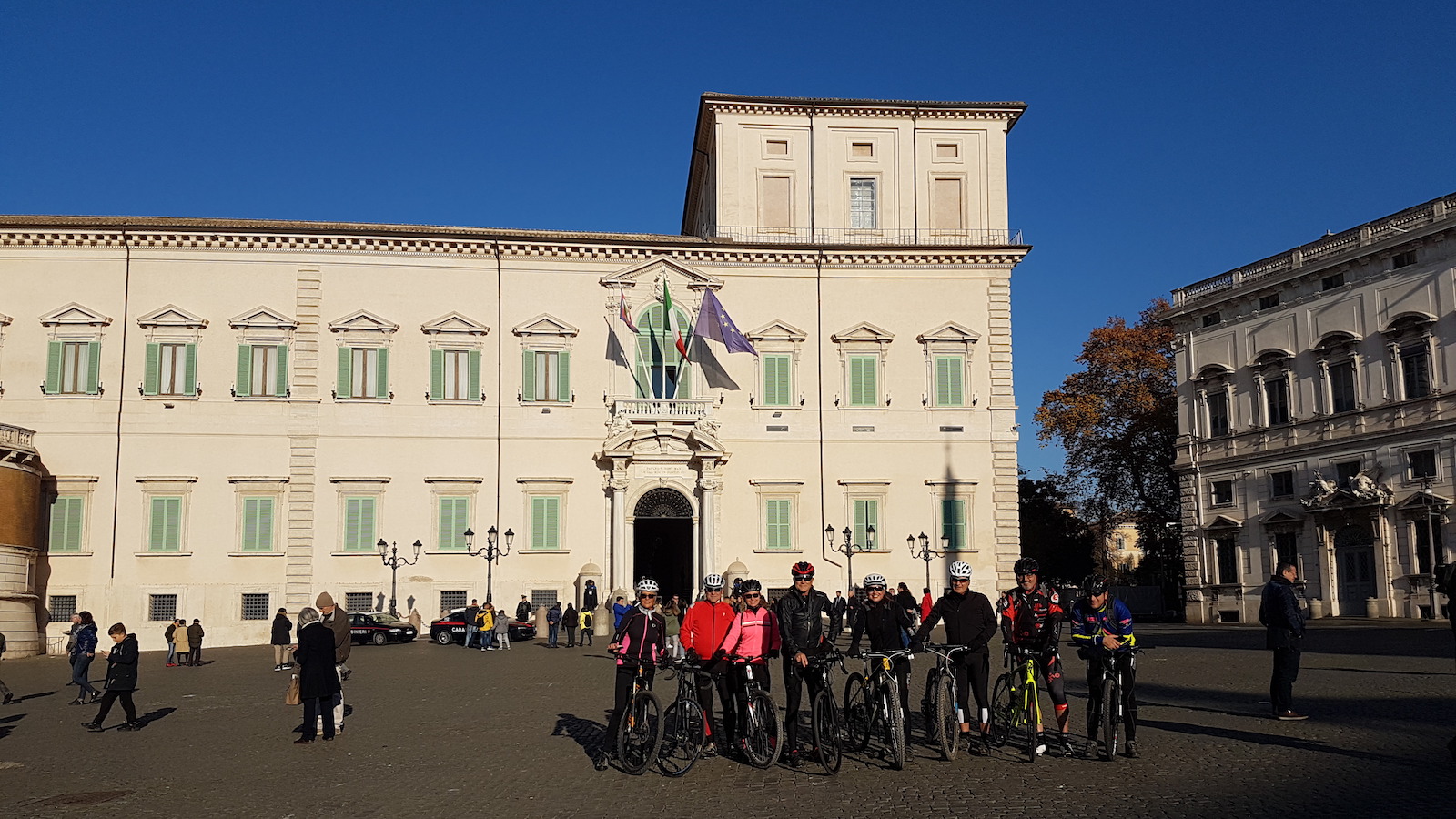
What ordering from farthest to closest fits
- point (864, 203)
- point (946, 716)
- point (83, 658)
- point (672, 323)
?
1. point (864, 203)
2. point (672, 323)
3. point (83, 658)
4. point (946, 716)

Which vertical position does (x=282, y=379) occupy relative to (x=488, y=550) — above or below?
above

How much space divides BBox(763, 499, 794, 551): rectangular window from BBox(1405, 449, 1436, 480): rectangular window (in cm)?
2019

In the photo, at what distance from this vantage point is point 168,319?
131 feet

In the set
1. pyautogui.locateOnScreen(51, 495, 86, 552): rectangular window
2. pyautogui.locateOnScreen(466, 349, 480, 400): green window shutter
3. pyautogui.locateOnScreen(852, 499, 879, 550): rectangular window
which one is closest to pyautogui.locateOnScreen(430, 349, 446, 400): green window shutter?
pyautogui.locateOnScreen(466, 349, 480, 400): green window shutter

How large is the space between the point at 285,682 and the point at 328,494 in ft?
52.2

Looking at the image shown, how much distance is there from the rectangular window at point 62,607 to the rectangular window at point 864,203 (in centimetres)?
2830

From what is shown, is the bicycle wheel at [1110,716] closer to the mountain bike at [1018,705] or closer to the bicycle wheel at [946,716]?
the mountain bike at [1018,705]

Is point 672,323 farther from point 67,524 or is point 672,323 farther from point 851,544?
point 67,524

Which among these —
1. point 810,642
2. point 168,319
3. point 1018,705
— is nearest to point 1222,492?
point 168,319

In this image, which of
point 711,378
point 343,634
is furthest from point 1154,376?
point 343,634

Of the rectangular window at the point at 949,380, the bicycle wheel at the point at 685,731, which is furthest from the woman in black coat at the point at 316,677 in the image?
the rectangular window at the point at 949,380

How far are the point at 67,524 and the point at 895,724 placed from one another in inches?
1365

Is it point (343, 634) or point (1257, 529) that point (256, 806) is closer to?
point (343, 634)

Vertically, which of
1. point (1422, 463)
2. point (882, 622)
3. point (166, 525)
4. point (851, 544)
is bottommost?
point (882, 622)
